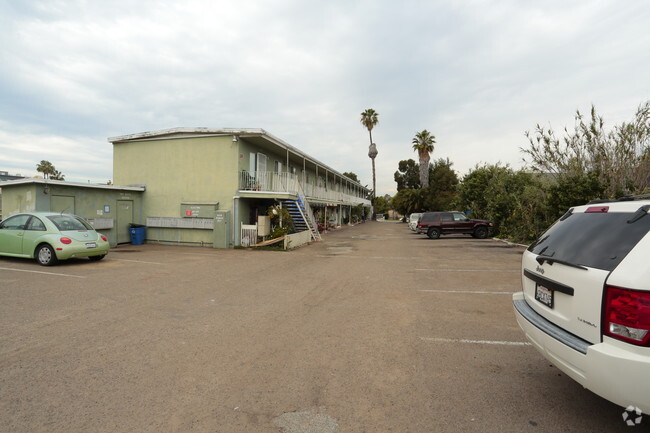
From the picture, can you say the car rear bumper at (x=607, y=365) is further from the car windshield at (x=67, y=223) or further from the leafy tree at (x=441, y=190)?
the leafy tree at (x=441, y=190)

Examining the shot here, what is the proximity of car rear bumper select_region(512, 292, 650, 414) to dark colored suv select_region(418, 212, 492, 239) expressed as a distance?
20.1 meters

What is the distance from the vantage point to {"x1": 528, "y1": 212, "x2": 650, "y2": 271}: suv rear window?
250 centimetres

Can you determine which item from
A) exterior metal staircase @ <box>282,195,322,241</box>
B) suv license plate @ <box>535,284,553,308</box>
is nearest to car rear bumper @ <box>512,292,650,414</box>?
suv license plate @ <box>535,284,553,308</box>

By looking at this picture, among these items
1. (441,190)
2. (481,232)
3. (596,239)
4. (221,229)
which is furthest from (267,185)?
(441,190)

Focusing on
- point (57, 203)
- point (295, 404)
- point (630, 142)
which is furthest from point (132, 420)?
point (630, 142)

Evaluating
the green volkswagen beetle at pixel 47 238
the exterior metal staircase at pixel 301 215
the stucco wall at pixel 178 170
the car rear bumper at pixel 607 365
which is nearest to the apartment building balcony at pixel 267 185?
the exterior metal staircase at pixel 301 215

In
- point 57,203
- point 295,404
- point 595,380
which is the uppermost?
point 57,203

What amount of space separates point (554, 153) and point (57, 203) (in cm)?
2223

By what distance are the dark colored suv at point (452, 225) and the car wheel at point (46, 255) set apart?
63.4 ft

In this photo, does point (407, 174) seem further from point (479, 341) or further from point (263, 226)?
point (479, 341)

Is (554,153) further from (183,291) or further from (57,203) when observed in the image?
(57,203)

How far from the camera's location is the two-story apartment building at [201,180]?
1634cm

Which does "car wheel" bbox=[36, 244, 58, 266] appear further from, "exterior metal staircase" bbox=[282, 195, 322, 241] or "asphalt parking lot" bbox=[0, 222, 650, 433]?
"exterior metal staircase" bbox=[282, 195, 322, 241]

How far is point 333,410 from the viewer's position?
2.96 metres
